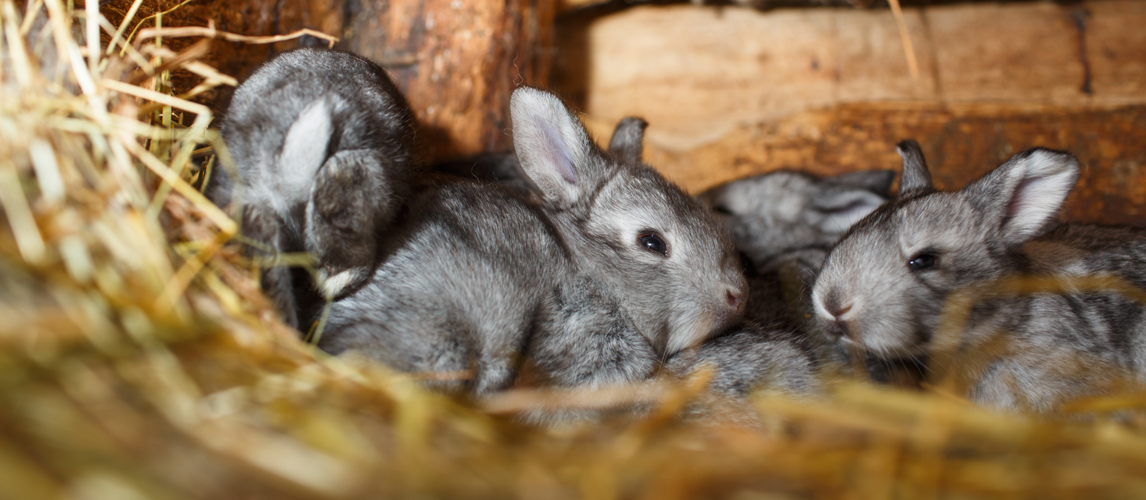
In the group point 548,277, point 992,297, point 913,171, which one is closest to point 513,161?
point 548,277

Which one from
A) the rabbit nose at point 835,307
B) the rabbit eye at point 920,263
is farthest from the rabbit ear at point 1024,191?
the rabbit nose at point 835,307

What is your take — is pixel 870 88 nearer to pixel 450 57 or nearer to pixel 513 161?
pixel 513 161

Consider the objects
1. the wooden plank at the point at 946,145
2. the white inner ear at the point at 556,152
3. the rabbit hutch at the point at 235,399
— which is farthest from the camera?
the wooden plank at the point at 946,145

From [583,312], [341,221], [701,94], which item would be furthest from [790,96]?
[341,221]

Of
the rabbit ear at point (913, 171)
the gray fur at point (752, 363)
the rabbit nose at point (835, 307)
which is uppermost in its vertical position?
the rabbit ear at point (913, 171)

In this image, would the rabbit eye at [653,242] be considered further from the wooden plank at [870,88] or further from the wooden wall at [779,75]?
the wooden plank at [870,88]
